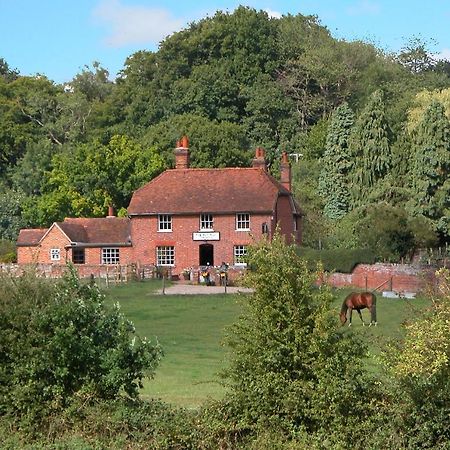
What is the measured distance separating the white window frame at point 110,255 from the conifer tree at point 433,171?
19205 mm

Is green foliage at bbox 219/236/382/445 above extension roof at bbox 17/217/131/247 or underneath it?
underneath

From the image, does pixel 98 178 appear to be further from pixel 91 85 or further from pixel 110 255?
pixel 91 85

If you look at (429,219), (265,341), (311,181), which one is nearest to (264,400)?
(265,341)

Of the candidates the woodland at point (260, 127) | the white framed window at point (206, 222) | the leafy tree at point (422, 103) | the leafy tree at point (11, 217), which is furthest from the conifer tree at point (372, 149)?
the leafy tree at point (11, 217)

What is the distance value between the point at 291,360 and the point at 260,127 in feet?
277

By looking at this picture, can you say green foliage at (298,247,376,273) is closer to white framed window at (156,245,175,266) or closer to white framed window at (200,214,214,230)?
white framed window at (200,214,214,230)

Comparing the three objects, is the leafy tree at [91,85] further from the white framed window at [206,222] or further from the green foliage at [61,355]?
the green foliage at [61,355]

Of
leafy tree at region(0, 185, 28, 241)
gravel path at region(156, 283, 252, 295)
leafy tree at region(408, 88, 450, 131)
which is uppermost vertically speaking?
leafy tree at region(408, 88, 450, 131)

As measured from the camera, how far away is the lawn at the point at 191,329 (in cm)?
2375

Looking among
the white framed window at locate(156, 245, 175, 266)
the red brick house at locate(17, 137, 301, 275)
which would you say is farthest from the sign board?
the white framed window at locate(156, 245, 175, 266)

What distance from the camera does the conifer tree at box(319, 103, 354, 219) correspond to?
8525 cm

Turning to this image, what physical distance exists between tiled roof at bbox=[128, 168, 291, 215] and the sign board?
1.35m

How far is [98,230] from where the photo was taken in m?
74.0

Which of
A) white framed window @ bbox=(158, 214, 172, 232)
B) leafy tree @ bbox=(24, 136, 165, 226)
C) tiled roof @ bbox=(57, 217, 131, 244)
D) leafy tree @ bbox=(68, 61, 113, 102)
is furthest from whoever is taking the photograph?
leafy tree @ bbox=(68, 61, 113, 102)
